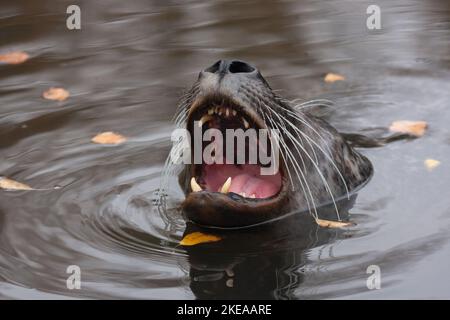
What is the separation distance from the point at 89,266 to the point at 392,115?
3.10 metres

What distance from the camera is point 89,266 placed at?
18.2 ft

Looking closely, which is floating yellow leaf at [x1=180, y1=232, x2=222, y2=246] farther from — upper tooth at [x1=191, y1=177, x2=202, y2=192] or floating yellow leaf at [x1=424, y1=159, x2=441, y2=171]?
floating yellow leaf at [x1=424, y1=159, x2=441, y2=171]

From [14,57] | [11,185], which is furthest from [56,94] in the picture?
[11,185]

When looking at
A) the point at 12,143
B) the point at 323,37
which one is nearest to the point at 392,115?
the point at 323,37

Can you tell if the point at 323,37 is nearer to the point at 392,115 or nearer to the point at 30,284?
the point at 392,115

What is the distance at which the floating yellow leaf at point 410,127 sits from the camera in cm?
741

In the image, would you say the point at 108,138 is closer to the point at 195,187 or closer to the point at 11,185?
the point at 11,185

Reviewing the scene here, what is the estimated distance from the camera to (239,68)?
5691mm

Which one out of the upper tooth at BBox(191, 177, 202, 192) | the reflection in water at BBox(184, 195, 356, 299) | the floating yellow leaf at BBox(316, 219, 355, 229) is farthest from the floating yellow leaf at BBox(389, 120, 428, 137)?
the upper tooth at BBox(191, 177, 202, 192)

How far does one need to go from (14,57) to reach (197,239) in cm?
412

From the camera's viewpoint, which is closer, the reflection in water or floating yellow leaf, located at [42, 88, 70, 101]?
the reflection in water

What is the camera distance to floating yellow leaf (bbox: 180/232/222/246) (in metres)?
5.84

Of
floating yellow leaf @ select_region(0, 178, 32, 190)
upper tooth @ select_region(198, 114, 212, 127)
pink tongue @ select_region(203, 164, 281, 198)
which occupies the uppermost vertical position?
upper tooth @ select_region(198, 114, 212, 127)

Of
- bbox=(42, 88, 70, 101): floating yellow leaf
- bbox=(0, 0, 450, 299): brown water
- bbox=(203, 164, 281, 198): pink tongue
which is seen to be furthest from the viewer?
bbox=(42, 88, 70, 101): floating yellow leaf
